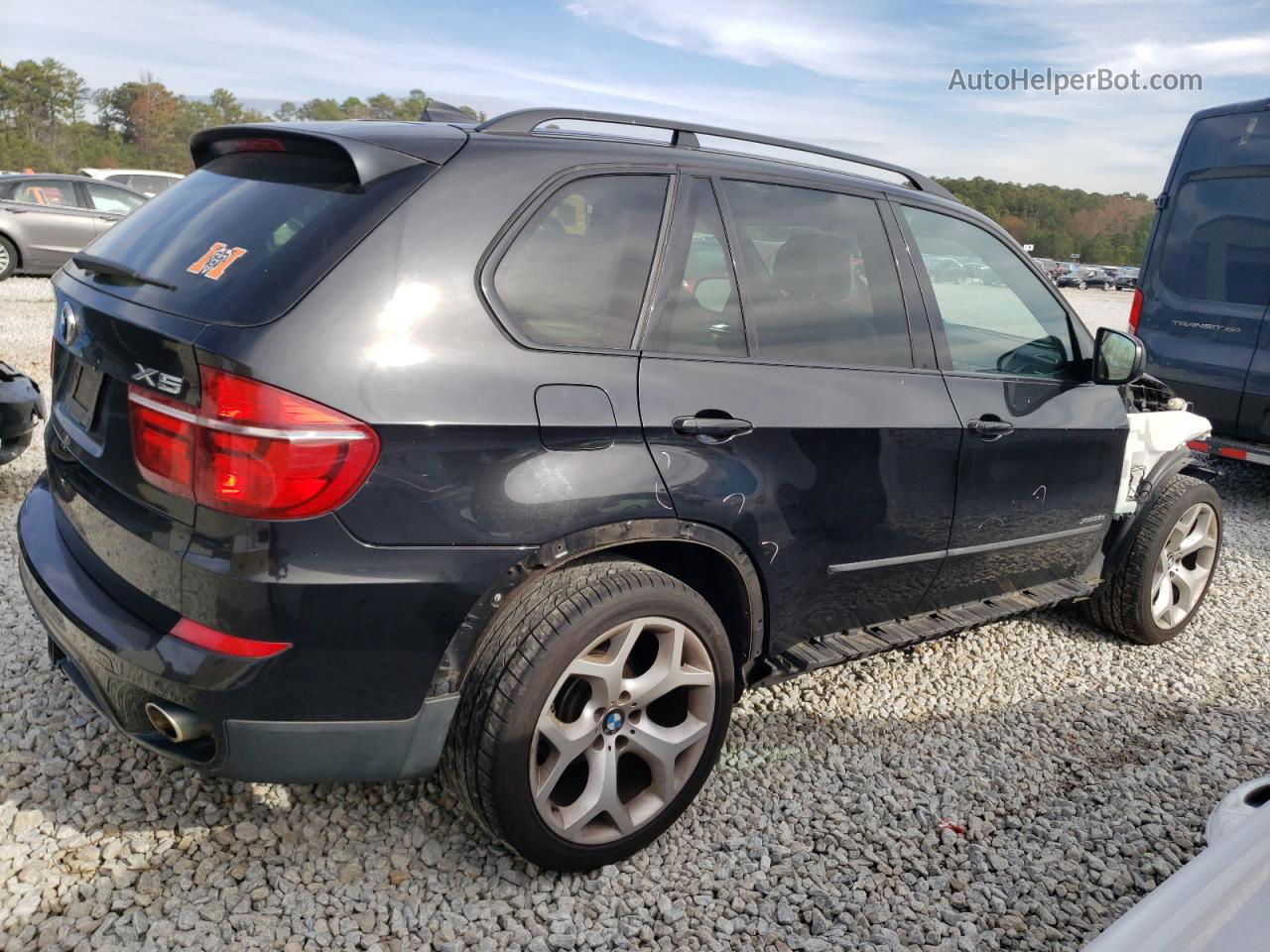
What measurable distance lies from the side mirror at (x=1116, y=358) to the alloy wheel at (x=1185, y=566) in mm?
889

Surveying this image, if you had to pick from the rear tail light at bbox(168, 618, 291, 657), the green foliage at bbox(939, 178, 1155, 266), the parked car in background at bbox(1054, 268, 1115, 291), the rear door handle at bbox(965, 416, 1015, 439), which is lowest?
the rear tail light at bbox(168, 618, 291, 657)

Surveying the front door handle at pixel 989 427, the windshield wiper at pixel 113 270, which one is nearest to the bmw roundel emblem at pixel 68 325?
the windshield wiper at pixel 113 270

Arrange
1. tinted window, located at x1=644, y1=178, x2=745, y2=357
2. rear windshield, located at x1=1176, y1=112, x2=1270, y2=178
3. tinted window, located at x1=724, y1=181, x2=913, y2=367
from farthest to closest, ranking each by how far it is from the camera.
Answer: rear windshield, located at x1=1176, y1=112, x2=1270, y2=178, tinted window, located at x1=724, y1=181, x2=913, y2=367, tinted window, located at x1=644, y1=178, x2=745, y2=357

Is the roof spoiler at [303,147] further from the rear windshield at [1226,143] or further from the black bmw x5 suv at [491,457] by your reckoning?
the rear windshield at [1226,143]

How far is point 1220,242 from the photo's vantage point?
6.46 meters

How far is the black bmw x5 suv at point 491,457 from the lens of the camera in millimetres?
1974

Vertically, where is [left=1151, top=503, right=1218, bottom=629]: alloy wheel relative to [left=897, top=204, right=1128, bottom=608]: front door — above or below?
below

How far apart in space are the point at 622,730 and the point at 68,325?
1.71 metres

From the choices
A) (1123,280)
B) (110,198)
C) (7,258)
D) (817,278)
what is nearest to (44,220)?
(7,258)

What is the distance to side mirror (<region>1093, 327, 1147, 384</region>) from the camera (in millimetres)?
3537

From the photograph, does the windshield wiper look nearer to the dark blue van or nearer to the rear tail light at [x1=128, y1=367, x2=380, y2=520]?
the rear tail light at [x1=128, y1=367, x2=380, y2=520]

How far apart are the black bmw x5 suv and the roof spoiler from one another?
0.04ft

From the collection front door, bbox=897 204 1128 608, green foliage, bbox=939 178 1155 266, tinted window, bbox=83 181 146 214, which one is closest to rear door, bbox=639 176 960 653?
front door, bbox=897 204 1128 608

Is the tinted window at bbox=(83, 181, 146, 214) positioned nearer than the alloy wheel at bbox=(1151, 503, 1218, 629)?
No
